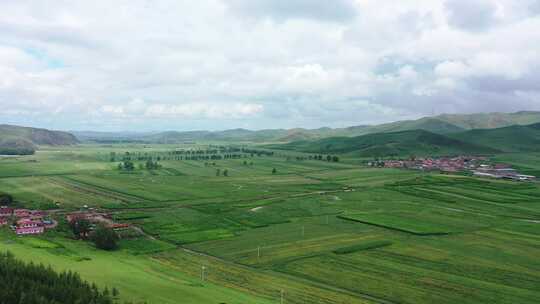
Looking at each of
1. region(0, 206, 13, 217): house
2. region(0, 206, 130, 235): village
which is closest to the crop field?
region(0, 206, 130, 235): village

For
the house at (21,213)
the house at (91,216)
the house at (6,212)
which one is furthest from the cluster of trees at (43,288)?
the house at (6,212)

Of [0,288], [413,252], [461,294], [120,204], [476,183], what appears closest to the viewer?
[0,288]

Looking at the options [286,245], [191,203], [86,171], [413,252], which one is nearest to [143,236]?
[286,245]

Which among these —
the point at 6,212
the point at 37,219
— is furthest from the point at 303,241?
the point at 6,212

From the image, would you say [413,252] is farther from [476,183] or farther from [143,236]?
[476,183]

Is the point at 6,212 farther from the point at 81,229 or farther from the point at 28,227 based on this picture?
the point at 81,229

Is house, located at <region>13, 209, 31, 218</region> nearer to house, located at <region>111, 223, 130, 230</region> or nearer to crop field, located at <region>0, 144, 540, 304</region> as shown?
crop field, located at <region>0, 144, 540, 304</region>
